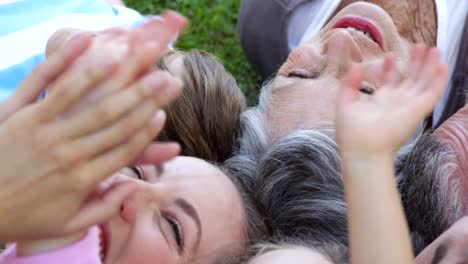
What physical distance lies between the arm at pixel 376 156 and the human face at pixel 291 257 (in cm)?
20

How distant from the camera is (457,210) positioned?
1.67m

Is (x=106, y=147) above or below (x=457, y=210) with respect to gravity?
above

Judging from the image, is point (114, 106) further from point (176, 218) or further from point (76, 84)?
point (176, 218)

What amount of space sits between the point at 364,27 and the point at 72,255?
1.23 m

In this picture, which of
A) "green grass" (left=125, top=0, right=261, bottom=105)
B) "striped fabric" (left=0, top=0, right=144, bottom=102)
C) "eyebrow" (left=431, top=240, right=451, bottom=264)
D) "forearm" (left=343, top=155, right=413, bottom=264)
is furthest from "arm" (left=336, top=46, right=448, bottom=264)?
"green grass" (left=125, top=0, right=261, bottom=105)

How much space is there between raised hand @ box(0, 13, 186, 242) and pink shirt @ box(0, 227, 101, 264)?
125 millimetres

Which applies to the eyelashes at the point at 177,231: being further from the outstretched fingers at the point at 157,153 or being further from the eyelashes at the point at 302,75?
the eyelashes at the point at 302,75

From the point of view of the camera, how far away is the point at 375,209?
111 cm

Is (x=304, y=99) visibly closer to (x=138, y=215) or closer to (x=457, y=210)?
(x=457, y=210)

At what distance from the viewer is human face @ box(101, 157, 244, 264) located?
49.1 inches

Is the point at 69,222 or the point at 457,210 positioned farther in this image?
the point at 457,210

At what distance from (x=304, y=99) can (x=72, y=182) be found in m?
1.10

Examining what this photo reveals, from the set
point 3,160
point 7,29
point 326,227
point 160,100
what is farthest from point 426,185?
point 7,29

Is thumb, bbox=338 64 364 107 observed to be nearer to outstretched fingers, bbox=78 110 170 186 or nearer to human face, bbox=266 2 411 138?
outstretched fingers, bbox=78 110 170 186
